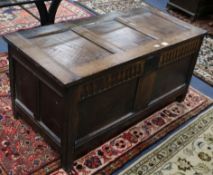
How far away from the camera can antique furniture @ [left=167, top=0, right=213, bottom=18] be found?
380 cm

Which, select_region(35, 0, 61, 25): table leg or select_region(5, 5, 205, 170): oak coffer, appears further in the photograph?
select_region(35, 0, 61, 25): table leg

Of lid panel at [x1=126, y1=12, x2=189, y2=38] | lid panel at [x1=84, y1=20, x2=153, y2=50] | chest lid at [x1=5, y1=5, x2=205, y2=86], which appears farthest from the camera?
lid panel at [x1=126, y1=12, x2=189, y2=38]

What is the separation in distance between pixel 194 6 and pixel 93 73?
Answer: 2731 millimetres

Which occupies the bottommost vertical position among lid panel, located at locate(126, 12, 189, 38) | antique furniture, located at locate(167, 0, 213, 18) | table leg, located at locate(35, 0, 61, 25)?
antique furniture, located at locate(167, 0, 213, 18)

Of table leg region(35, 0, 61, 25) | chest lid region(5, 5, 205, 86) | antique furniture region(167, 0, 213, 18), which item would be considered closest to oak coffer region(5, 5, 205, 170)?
chest lid region(5, 5, 205, 86)

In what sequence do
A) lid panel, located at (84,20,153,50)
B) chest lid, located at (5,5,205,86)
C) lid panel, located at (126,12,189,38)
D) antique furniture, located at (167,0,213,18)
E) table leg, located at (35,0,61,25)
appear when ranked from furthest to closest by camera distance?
antique furniture, located at (167,0,213,18) → table leg, located at (35,0,61,25) → lid panel, located at (126,12,189,38) → lid panel, located at (84,20,153,50) → chest lid, located at (5,5,205,86)

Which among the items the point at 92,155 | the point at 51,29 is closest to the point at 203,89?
the point at 92,155

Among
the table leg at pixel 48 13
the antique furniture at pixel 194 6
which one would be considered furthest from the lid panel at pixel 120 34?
the antique furniture at pixel 194 6

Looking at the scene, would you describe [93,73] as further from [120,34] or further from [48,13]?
[48,13]

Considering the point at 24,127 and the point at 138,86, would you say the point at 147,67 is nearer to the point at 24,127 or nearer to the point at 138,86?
the point at 138,86

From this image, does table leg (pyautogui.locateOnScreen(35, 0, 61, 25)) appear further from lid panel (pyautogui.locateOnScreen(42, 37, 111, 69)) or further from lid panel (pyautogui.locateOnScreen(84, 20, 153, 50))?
lid panel (pyautogui.locateOnScreen(42, 37, 111, 69))

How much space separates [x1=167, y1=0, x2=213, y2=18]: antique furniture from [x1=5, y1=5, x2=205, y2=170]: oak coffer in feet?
6.01

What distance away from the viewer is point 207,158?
6.30 feet

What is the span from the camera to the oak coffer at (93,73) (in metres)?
1.53
